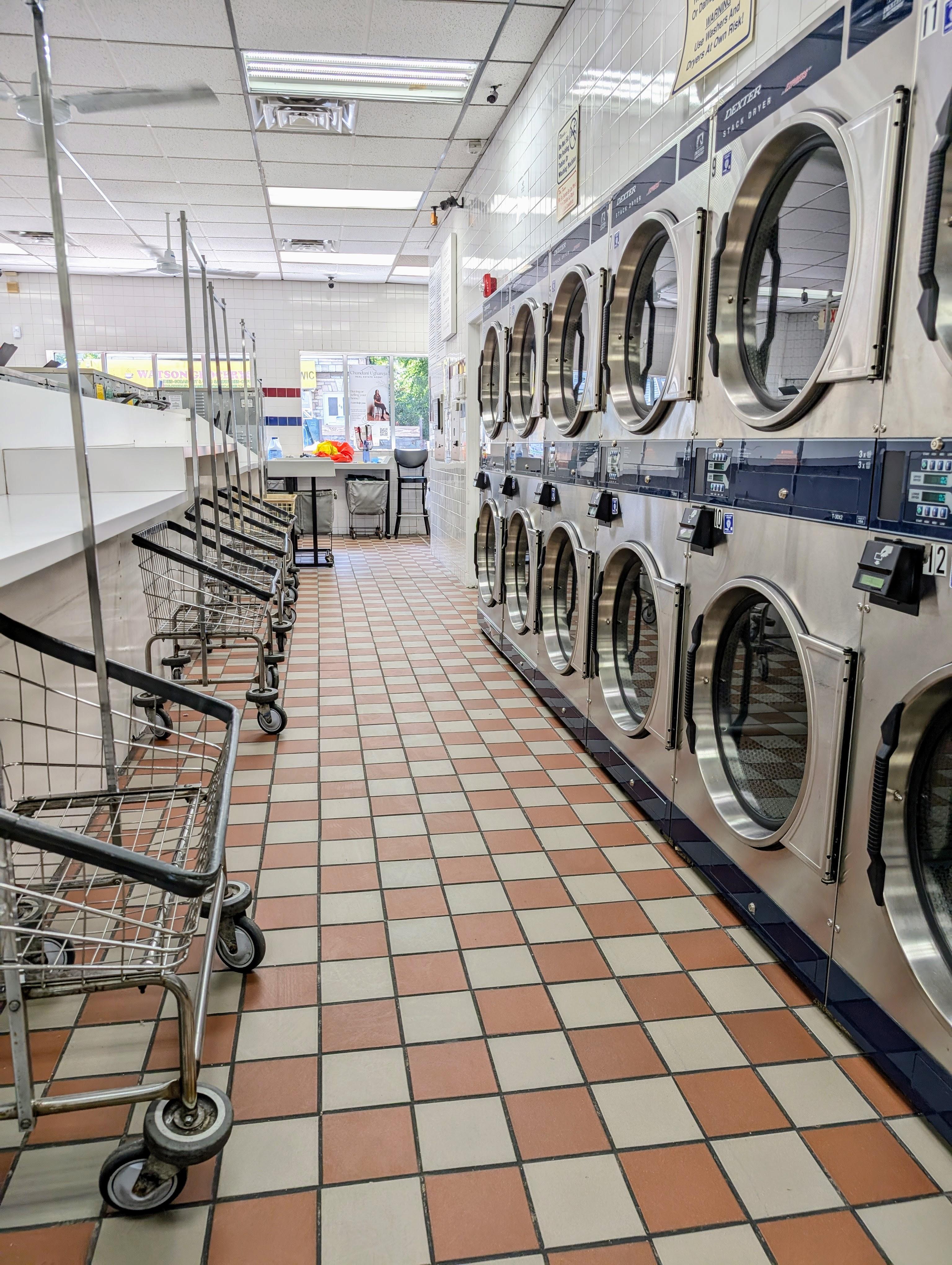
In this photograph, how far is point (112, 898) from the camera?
2.21 m

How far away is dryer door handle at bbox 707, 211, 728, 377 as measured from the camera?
7.20ft

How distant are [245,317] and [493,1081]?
11.0 metres

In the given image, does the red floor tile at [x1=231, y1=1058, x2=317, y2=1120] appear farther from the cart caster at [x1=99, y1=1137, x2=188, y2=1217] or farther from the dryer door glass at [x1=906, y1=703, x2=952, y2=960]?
the dryer door glass at [x1=906, y1=703, x2=952, y2=960]

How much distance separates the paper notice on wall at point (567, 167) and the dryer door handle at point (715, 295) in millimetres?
1815

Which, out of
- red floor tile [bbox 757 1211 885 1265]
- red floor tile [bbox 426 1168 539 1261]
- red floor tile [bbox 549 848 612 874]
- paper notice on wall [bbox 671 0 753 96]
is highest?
paper notice on wall [bbox 671 0 753 96]

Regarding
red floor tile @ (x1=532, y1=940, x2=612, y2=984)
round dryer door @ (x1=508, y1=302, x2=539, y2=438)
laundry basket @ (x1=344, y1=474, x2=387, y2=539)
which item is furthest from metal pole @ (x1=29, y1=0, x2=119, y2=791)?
laundry basket @ (x1=344, y1=474, x2=387, y2=539)

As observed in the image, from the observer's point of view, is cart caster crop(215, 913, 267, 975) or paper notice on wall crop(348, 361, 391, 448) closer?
cart caster crop(215, 913, 267, 975)

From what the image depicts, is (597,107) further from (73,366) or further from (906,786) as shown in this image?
(906,786)

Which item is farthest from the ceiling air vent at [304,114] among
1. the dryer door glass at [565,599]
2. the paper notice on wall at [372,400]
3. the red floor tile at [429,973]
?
the paper notice on wall at [372,400]

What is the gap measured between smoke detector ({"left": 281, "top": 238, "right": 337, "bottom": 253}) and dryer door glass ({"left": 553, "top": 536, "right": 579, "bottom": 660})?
6.21 meters

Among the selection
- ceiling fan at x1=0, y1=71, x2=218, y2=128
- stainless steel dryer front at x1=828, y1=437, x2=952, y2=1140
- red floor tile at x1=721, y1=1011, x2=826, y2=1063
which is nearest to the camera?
stainless steel dryer front at x1=828, y1=437, x2=952, y2=1140

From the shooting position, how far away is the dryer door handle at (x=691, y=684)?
236 cm

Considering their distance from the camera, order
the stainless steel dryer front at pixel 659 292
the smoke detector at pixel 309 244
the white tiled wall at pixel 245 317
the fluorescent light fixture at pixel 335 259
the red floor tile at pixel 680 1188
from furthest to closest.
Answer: the white tiled wall at pixel 245 317
the fluorescent light fixture at pixel 335 259
the smoke detector at pixel 309 244
the stainless steel dryer front at pixel 659 292
the red floor tile at pixel 680 1188

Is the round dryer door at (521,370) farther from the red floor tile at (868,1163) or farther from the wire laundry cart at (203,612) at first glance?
the red floor tile at (868,1163)
